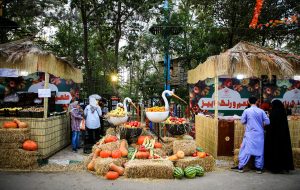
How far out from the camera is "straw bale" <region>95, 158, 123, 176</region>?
811 cm

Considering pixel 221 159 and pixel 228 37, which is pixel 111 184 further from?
pixel 228 37

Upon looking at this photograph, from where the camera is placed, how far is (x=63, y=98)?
14.8m

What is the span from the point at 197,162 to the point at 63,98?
8179 millimetres

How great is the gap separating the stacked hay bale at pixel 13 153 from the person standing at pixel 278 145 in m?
6.27

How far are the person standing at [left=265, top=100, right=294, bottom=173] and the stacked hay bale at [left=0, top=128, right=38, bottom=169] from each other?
6.27m

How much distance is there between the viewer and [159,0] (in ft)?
60.1

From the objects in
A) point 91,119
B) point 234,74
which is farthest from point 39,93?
point 234,74

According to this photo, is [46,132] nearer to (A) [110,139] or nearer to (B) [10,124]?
(B) [10,124]

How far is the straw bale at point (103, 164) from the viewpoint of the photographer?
811 centimetres

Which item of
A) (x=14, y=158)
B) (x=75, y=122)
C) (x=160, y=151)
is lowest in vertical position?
(x=14, y=158)

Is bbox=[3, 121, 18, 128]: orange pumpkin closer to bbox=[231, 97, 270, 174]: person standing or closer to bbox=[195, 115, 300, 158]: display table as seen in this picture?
bbox=[195, 115, 300, 158]: display table

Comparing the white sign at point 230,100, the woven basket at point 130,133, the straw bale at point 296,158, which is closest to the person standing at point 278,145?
the straw bale at point 296,158

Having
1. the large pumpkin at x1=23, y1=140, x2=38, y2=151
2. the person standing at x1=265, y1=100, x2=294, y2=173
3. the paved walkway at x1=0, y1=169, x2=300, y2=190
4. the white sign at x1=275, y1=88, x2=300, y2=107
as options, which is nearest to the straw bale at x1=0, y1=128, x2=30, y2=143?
the large pumpkin at x1=23, y1=140, x2=38, y2=151

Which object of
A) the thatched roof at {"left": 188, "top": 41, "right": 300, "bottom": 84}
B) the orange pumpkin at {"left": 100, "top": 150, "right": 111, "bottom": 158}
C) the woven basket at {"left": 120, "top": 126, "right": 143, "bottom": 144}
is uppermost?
the thatched roof at {"left": 188, "top": 41, "right": 300, "bottom": 84}
